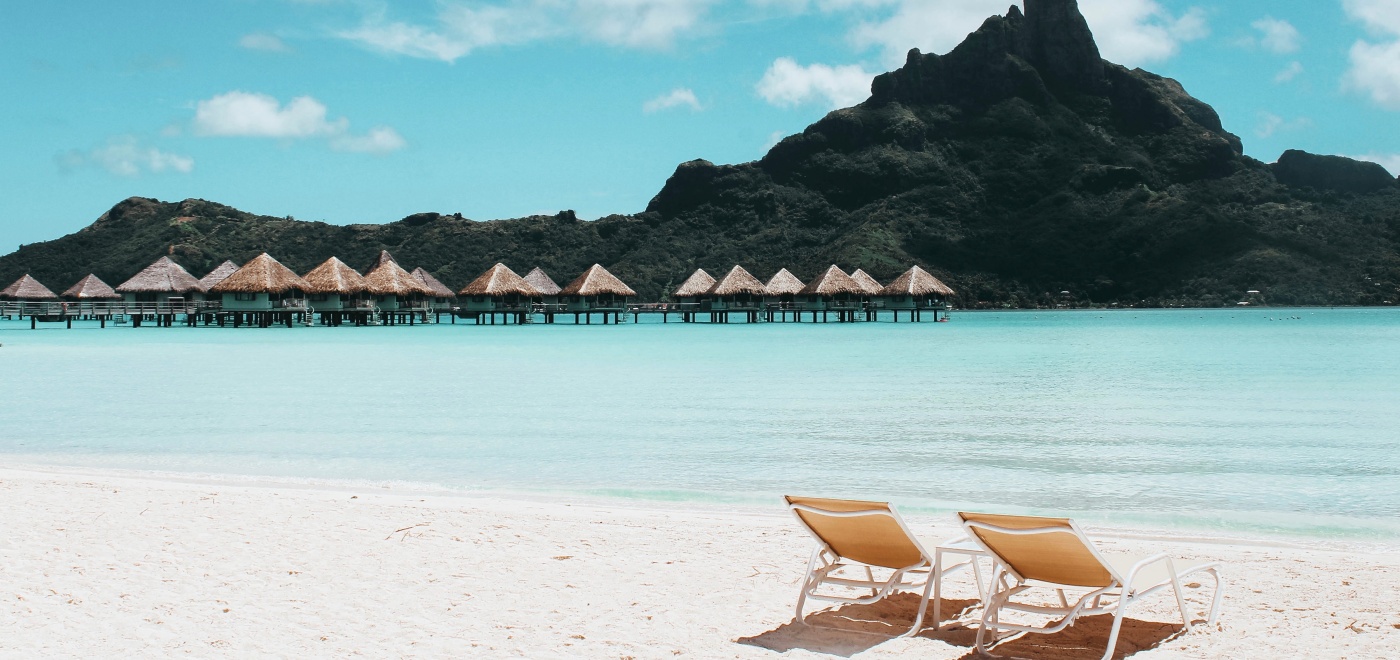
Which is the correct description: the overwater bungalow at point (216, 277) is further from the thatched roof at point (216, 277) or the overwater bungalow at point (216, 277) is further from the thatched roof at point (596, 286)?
the thatched roof at point (596, 286)

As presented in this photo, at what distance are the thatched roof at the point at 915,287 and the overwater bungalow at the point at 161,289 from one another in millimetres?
30817

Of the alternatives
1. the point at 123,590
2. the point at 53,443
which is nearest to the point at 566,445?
the point at 53,443

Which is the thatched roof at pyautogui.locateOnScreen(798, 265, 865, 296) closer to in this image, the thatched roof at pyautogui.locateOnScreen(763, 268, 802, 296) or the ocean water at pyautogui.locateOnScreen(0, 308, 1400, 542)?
the thatched roof at pyautogui.locateOnScreen(763, 268, 802, 296)

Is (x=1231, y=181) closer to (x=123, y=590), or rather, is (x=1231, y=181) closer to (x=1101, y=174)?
(x=1101, y=174)

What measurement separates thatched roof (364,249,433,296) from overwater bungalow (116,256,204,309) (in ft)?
24.5

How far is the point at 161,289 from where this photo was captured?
1861 inches

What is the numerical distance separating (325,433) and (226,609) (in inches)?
294

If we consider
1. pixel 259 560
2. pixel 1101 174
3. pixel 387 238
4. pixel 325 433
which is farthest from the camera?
pixel 387 238

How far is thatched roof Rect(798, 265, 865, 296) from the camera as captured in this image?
4888cm

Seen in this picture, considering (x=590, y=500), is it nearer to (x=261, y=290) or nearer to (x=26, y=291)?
(x=261, y=290)

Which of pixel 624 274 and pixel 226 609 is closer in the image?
pixel 226 609

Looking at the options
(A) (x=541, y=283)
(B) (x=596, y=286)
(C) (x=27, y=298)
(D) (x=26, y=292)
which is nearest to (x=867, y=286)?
(B) (x=596, y=286)

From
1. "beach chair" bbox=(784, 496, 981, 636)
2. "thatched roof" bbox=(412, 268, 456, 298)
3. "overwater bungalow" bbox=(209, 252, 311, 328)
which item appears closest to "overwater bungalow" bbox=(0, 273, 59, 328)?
"overwater bungalow" bbox=(209, 252, 311, 328)

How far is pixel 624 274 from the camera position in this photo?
7400 cm
